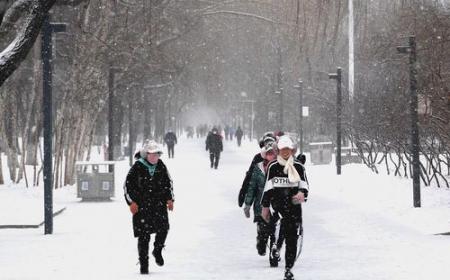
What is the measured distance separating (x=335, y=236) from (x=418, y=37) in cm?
812

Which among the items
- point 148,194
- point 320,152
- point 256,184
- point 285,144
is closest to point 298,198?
point 285,144

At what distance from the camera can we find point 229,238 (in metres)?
16.8

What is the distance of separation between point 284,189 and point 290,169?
0.28 meters

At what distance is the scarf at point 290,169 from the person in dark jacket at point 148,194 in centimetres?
146

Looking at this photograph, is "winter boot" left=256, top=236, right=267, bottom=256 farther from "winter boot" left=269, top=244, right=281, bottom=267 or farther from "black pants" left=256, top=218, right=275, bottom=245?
"winter boot" left=269, top=244, right=281, bottom=267

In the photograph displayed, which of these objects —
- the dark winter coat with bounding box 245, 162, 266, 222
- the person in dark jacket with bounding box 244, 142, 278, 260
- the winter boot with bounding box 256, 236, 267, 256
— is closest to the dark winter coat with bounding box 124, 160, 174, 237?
the person in dark jacket with bounding box 244, 142, 278, 260

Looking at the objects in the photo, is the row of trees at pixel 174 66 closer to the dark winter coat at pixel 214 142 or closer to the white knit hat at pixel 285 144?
the dark winter coat at pixel 214 142

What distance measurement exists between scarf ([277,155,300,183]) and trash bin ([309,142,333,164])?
1237 inches

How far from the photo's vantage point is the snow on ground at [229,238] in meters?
12.7

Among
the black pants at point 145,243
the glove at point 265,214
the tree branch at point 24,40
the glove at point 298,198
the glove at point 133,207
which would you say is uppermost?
the tree branch at point 24,40

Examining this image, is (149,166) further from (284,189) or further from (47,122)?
(47,122)

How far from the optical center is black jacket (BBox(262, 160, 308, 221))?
38.3 ft

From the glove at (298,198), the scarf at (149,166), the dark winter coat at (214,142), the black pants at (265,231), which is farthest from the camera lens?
the dark winter coat at (214,142)

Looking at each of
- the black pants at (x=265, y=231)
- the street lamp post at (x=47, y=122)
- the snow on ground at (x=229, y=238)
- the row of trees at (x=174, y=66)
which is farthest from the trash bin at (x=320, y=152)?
the black pants at (x=265, y=231)
